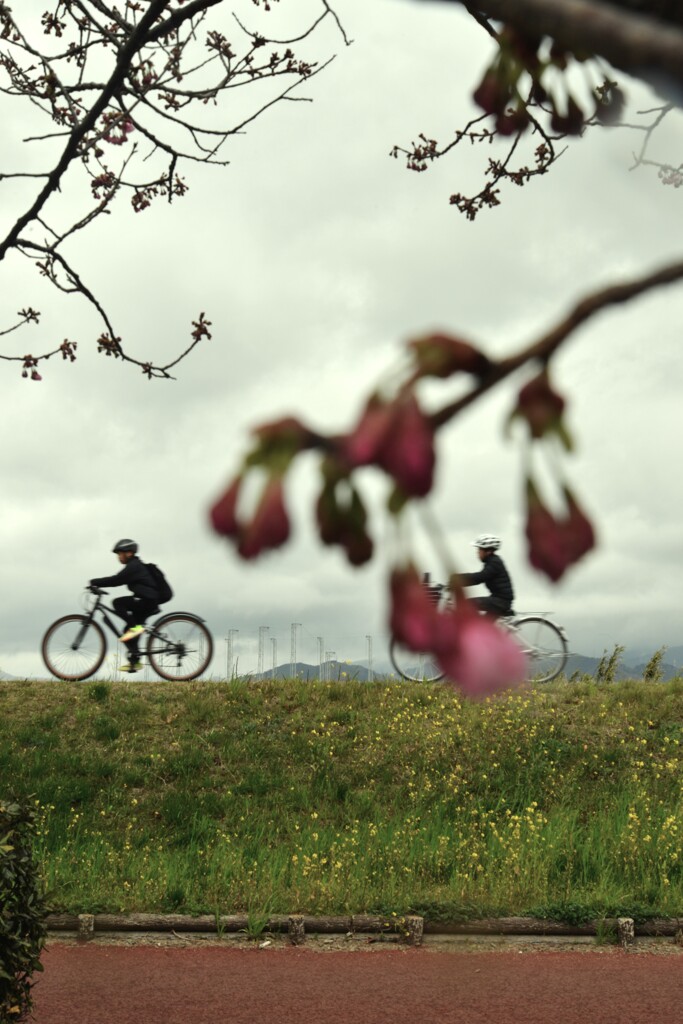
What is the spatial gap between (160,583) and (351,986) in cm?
537

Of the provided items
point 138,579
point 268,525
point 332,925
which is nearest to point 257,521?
point 268,525

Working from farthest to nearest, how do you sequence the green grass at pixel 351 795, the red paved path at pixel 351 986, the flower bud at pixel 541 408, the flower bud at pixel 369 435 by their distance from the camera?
1. the green grass at pixel 351 795
2. the red paved path at pixel 351 986
3. the flower bud at pixel 541 408
4. the flower bud at pixel 369 435

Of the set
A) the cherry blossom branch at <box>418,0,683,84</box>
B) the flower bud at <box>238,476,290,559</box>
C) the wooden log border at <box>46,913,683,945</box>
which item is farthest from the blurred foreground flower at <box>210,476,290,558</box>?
the wooden log border at <box>46,913,683,945</box>

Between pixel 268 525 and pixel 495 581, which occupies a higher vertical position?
pixel 495 581

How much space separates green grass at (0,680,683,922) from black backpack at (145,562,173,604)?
111 inches

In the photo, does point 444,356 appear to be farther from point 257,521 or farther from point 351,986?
point 351,986

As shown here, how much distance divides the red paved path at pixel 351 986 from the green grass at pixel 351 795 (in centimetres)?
71

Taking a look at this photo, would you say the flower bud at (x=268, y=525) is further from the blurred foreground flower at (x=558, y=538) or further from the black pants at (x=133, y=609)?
the black pants at (x=133, y=609)

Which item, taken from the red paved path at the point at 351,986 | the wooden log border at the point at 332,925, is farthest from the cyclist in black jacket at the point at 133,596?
the red paved path at the point at 351,986

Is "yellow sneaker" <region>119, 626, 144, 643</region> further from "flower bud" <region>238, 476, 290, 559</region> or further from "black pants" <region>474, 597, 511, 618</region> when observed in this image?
"flower bud" <region>238, 476, 290, 559</region>

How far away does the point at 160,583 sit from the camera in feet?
42.7

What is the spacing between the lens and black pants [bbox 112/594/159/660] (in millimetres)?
13516

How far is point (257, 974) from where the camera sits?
9781mm

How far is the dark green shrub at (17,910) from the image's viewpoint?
21.9 feet
